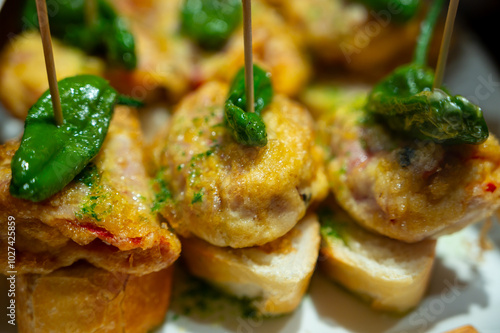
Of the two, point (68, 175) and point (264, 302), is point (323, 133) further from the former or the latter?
point (68, 175)

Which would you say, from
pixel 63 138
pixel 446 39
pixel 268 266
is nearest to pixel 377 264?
pixel 268 266

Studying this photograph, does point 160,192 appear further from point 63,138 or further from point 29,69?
point 29,69

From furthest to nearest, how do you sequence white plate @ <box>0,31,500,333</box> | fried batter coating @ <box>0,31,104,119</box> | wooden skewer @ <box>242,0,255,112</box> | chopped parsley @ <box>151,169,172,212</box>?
fried batter coating @ <box>0,31,104,119</box> < white plate @ <box>0,31,500,333</box> < chopped parsley @ <box>151,169,172,212</box> < wooden skewer @ <box>242,0,255,112</box>

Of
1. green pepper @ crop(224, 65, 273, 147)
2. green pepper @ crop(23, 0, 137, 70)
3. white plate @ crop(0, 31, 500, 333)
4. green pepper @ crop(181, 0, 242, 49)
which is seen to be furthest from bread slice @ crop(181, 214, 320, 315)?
green pepper @ crop(181, 0, 242, 49)

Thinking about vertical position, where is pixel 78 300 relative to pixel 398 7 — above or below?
below

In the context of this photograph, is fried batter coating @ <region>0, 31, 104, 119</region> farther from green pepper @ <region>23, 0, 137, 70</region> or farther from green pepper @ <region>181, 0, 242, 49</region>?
green pepper @ <region>181, 0, 242, 49</region>

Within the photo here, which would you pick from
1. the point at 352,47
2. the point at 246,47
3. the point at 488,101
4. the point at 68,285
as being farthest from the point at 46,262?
the point at 488,101

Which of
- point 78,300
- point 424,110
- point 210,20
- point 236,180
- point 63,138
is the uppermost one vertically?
point 424,110
